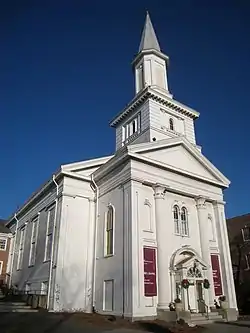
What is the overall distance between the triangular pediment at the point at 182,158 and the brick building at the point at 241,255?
13.2 meters

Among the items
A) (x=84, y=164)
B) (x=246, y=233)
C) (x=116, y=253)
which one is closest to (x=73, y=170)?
(x=84, y=164)

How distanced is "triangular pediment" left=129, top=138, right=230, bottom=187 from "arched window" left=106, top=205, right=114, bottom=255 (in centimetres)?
459

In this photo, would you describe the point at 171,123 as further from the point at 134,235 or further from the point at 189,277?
the point at 189,277

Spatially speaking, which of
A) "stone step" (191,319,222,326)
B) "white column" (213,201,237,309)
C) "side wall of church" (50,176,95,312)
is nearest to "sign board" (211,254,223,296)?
"white column" (213,201,237,309)

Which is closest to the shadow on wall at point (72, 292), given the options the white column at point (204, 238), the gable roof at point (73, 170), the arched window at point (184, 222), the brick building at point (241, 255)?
the gable roof at point (73, 170)

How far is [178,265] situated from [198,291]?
2.63m

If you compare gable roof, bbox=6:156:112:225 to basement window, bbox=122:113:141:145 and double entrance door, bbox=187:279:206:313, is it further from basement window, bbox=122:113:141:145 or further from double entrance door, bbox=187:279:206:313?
double entrance door, bbox=187:279:206:313

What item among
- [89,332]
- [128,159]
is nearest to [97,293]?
[89,332]

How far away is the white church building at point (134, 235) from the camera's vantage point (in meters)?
18.2

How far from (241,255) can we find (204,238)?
17452 millimetres

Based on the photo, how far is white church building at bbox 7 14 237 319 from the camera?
Answer: 719 inches

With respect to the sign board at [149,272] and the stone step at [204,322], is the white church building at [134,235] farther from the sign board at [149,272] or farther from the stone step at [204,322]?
the stone step at [204,322]

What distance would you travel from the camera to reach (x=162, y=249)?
19.1 metres

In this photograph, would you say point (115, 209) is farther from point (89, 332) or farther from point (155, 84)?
point (155, 84)
